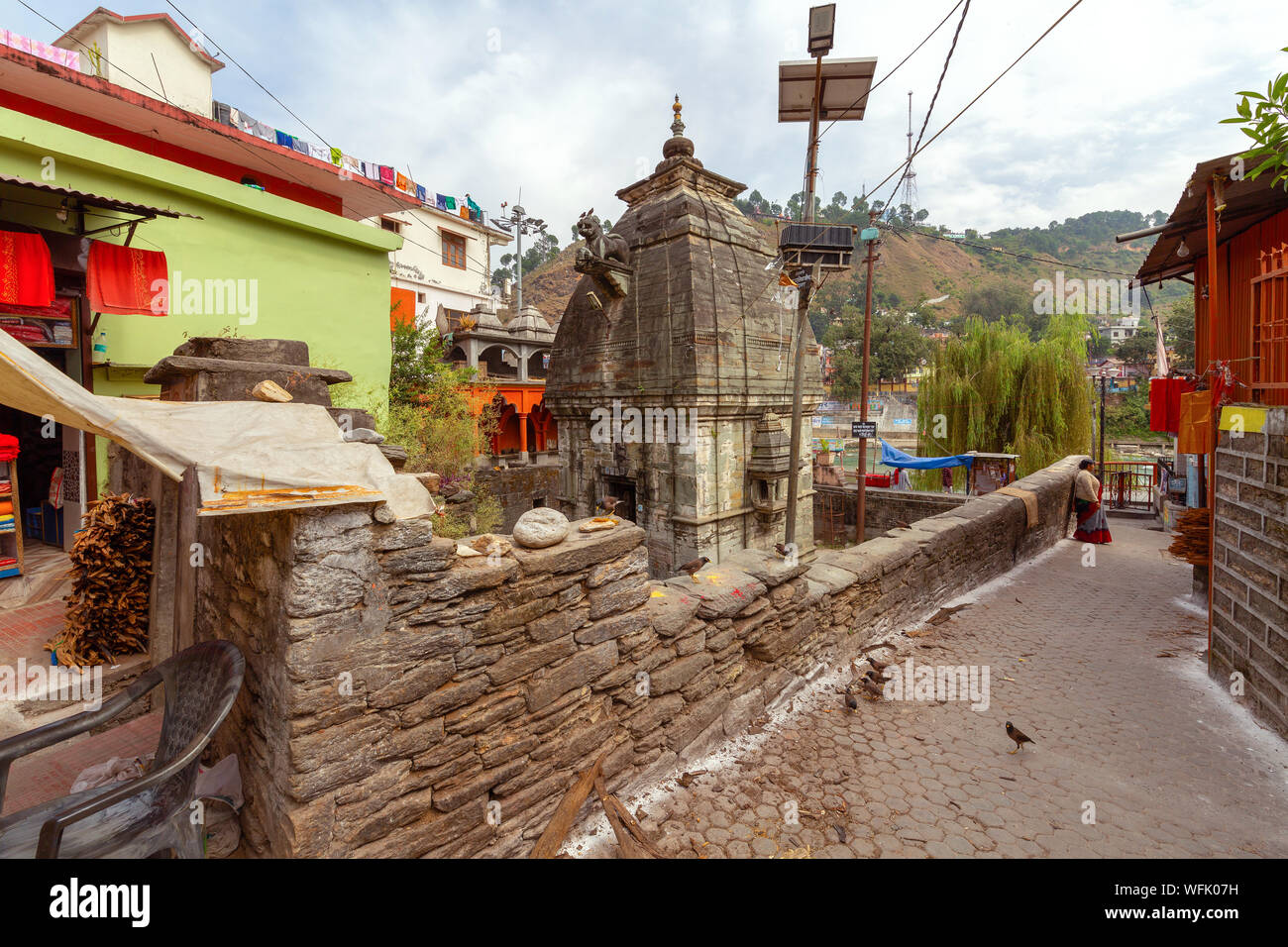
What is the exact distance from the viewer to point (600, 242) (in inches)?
470

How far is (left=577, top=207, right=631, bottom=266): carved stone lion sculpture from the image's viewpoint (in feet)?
38.2

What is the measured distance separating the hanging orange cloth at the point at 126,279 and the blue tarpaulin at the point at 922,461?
1721 centimetres

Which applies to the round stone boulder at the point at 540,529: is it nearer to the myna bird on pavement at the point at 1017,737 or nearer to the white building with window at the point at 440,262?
the myna bird on pavement at the point at 1017,737

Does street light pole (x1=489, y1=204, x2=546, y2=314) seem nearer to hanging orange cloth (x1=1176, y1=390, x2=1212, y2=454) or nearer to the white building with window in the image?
the white building with window

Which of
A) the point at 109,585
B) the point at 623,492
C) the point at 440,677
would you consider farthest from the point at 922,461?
the point at 109,585

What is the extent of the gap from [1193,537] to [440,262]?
2700 cm

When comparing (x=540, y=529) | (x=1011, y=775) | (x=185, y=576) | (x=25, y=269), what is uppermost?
(x=25, y=269)

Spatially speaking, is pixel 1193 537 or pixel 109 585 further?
pixel 1193 537

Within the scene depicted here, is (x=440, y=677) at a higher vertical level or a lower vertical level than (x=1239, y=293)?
lower

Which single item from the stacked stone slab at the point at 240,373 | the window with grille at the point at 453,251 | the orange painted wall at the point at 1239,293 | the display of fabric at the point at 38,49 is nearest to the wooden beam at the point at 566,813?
the stacked stone slab at the point at 240,373

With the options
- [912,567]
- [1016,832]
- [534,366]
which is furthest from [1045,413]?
[534,366]

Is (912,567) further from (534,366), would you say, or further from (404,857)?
(534,366)

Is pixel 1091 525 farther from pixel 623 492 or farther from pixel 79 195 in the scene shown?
pixel 79 195

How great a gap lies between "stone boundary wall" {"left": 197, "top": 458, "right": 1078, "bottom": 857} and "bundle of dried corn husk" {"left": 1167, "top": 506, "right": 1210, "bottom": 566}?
5844 mm
